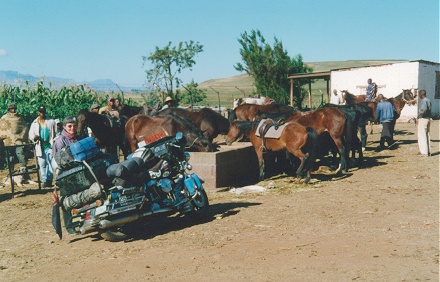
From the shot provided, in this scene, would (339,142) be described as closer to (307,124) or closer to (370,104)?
(307,124)

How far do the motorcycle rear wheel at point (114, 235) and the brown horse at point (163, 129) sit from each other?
12.4 ft

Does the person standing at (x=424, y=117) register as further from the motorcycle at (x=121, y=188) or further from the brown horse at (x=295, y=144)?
the motorcycle at (x=121, y=188)

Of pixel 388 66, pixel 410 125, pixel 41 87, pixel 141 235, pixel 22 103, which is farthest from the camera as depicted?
pixel 388 66

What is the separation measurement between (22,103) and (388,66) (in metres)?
20.7

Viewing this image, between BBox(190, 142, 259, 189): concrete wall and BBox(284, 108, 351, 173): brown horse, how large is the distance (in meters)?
2.09

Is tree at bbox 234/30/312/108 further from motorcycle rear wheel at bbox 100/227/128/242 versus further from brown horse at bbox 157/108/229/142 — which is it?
motorcycle rear wheel at bbox 100/227/128/242

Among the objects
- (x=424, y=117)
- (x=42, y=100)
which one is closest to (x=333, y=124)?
(x=424, y=117)

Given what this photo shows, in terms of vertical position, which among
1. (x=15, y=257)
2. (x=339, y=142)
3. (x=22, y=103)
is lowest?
(x=15, y=257)

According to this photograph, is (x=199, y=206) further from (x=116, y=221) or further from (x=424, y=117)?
(x=424, y=117)

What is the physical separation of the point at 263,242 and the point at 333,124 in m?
7.25

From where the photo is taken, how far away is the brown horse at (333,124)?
42.1 feet

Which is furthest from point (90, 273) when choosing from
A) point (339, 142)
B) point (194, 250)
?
point (339, 142)

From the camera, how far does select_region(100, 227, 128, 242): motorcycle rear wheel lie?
6887 mm

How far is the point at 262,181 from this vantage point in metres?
11.6
